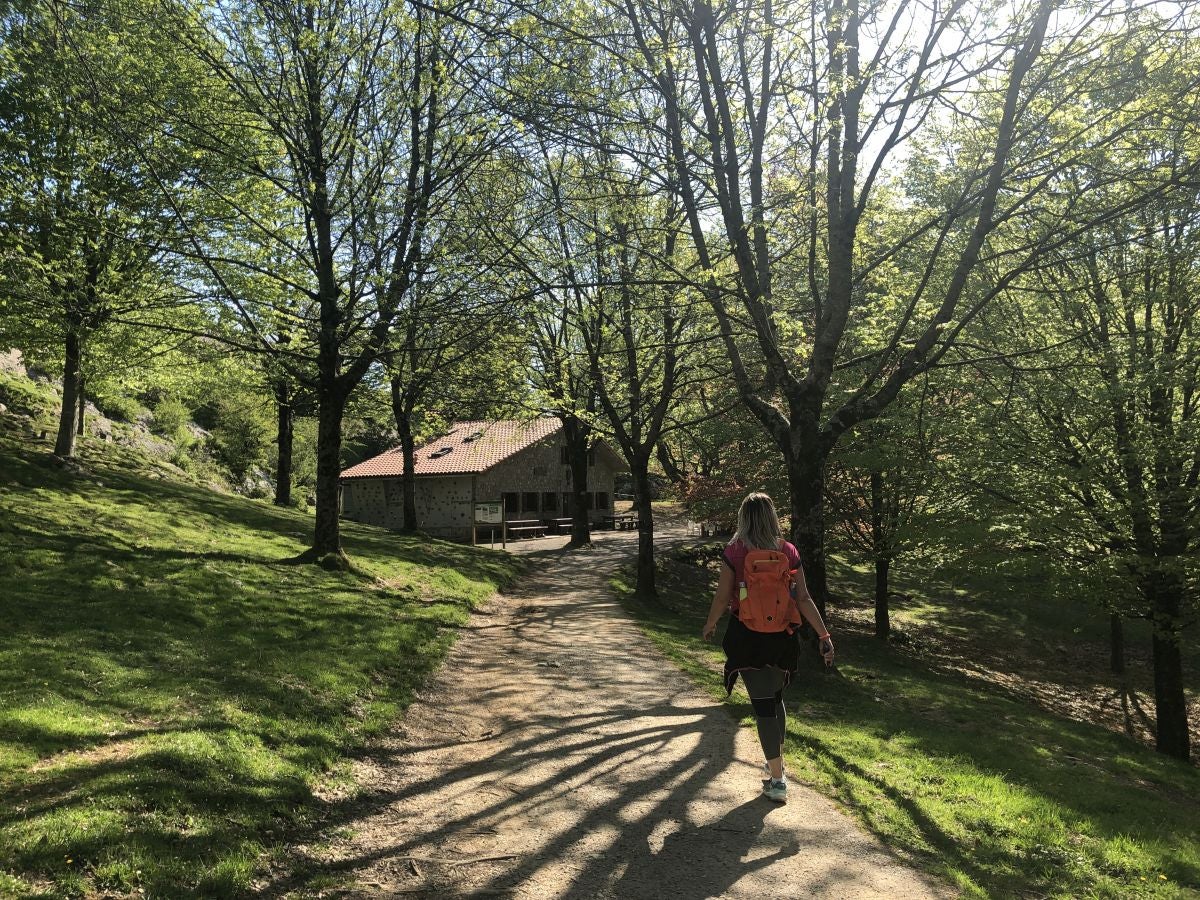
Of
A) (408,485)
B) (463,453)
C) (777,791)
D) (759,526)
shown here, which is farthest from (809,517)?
(463,453)

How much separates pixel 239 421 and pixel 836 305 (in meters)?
31.9

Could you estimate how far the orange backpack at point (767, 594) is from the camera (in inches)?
202

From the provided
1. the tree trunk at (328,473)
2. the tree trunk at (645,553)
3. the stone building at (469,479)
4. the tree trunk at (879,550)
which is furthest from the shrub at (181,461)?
the tree trunk at (879,550)

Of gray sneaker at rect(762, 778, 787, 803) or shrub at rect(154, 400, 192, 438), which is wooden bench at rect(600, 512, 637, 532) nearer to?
shrub at rect(154, 400, 192, 438)

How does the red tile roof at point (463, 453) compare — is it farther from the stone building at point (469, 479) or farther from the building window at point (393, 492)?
the building window at point (393, 492)

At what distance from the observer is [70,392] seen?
1616 centimetres

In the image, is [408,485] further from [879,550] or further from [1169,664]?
[1169,664]

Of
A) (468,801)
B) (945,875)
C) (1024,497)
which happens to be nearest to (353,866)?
(468,801)

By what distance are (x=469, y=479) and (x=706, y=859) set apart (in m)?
32.9

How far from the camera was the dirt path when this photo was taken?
399cm

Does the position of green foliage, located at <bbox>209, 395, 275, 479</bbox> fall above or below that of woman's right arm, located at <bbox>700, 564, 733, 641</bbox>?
above

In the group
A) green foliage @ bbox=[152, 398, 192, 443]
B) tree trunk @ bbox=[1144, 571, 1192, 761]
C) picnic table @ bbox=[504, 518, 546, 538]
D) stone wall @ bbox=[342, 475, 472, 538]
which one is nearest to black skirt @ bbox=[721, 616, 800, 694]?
tree trunk @ bbox=[1144, 571, 1192, 761]

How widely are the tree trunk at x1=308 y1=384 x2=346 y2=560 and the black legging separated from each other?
11.1 metres

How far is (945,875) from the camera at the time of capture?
416 cm
